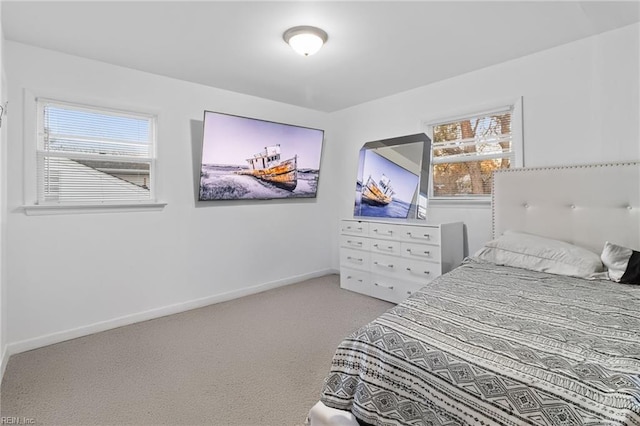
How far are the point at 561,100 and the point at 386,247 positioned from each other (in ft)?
6.55

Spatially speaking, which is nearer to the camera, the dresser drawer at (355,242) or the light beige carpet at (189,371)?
the light beige carpet at (189,371)

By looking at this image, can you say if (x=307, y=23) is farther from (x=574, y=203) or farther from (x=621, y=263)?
(x=621, y=263)

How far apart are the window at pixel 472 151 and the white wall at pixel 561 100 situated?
115 mm

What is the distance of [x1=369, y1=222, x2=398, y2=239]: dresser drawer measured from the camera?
3421 mm

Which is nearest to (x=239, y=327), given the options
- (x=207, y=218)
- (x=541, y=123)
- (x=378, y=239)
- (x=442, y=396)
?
(x=207, y=218)

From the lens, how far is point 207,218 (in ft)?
11.5

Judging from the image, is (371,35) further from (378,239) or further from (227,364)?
(227,364)

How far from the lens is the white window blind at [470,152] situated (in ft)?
10.0

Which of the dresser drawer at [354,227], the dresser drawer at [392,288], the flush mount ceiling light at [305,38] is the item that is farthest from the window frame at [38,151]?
the dresser drawer at [392,288]

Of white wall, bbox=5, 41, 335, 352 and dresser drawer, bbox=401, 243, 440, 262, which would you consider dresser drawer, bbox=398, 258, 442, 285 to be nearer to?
dresser drawer, bbox=401, 243, 440, 262

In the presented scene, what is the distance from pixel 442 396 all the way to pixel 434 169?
290cm

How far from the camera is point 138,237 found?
3.03m

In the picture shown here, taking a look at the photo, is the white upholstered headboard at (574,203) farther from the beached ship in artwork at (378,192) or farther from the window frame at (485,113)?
the beached ship in artwork at (378,192)

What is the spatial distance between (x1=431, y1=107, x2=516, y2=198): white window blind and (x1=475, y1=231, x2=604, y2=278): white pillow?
76 cm
